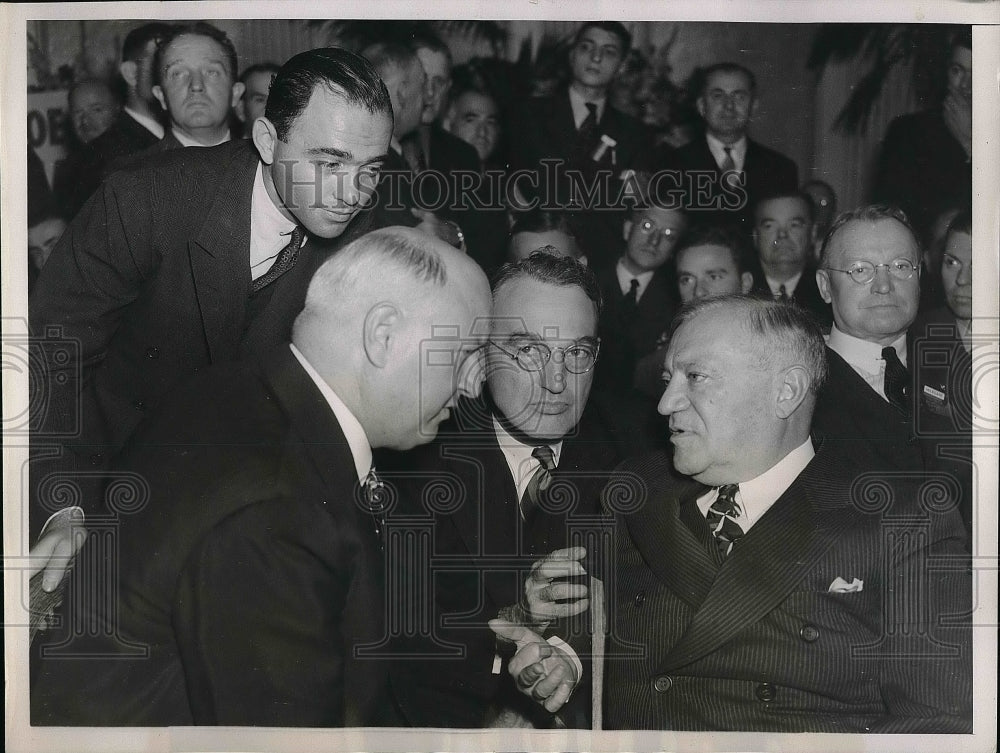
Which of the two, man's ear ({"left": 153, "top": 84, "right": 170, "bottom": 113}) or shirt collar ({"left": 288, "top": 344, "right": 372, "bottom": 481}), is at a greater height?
man's ear ({"left": 153, "top": 84, "right": 170, "bottom": 113})

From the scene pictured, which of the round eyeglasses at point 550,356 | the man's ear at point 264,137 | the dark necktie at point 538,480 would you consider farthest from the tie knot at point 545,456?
the man's ear at point 264,137

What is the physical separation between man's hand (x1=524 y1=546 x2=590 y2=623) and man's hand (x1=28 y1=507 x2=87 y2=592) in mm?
1141

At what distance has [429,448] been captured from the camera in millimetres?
2145

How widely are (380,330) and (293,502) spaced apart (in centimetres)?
46

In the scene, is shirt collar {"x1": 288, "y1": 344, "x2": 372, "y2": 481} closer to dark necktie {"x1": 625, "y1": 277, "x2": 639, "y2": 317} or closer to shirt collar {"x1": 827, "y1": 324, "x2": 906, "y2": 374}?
dark necktie {"x1": 625, "y1": 277, "x2": 639, "y2": 317}

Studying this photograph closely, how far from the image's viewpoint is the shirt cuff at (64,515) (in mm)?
2197

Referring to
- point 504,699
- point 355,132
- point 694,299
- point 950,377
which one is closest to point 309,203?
point 355,132

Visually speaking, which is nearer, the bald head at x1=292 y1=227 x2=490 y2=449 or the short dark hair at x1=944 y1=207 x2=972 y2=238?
the bald head at x1=292 y1=227 x2=490 y2=449

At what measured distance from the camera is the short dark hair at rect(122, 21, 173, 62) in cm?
218

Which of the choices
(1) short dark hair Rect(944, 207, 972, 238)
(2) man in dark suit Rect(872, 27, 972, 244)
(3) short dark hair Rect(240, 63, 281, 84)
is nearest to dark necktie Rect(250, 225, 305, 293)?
(3) short dark hair Rect(240, 63, 281, 84)

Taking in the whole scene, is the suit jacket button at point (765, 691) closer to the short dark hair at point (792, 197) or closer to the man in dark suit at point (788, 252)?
the man in dark suit at point (788, 252)

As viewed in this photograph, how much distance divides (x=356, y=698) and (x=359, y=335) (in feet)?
2.95

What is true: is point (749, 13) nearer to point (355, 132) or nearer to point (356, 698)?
point (355, 132)

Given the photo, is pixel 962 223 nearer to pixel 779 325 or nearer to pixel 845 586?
pixel 779 325
